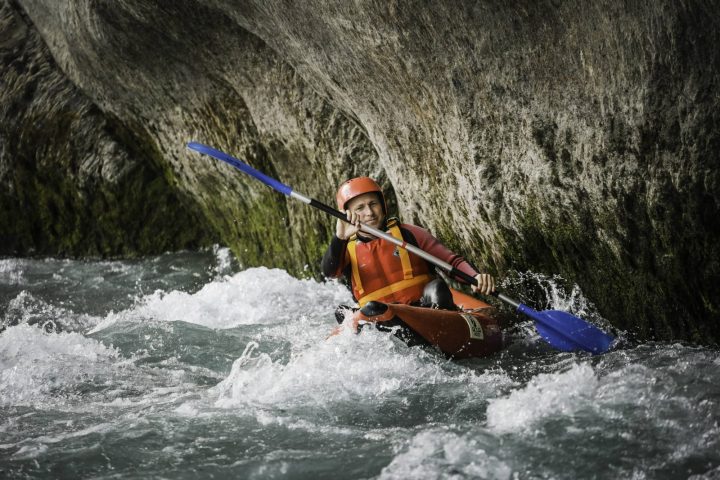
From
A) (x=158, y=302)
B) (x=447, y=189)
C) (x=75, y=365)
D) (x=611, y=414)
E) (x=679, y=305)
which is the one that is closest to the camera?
(x=611, y=414)

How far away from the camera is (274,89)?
6.96 metres

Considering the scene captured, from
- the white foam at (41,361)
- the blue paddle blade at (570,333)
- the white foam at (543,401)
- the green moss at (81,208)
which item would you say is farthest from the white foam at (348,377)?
the green moss at (81,208)

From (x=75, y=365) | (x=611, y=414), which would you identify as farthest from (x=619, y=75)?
(x=75, y=365)

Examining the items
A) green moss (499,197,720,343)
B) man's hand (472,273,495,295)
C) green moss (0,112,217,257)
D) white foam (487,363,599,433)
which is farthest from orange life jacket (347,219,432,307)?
green moss (0,112,217,257)

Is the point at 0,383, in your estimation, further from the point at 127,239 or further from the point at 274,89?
the point at 127,239

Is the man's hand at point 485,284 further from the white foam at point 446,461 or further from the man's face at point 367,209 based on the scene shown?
the white foam at point 446,461

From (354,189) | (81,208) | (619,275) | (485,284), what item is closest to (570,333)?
(619,275)

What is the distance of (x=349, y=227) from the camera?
16.9 ft

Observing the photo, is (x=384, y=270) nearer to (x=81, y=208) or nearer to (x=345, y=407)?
(x=345, y=407)

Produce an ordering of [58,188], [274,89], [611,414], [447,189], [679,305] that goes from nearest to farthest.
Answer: [611,414], [679,305], [447,189], [274,89], [58,188]

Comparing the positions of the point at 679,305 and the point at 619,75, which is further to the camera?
the point at 679,305

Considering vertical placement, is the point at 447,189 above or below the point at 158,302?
above

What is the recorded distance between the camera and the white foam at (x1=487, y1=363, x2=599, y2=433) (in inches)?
134

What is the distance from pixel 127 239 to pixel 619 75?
314 inches
